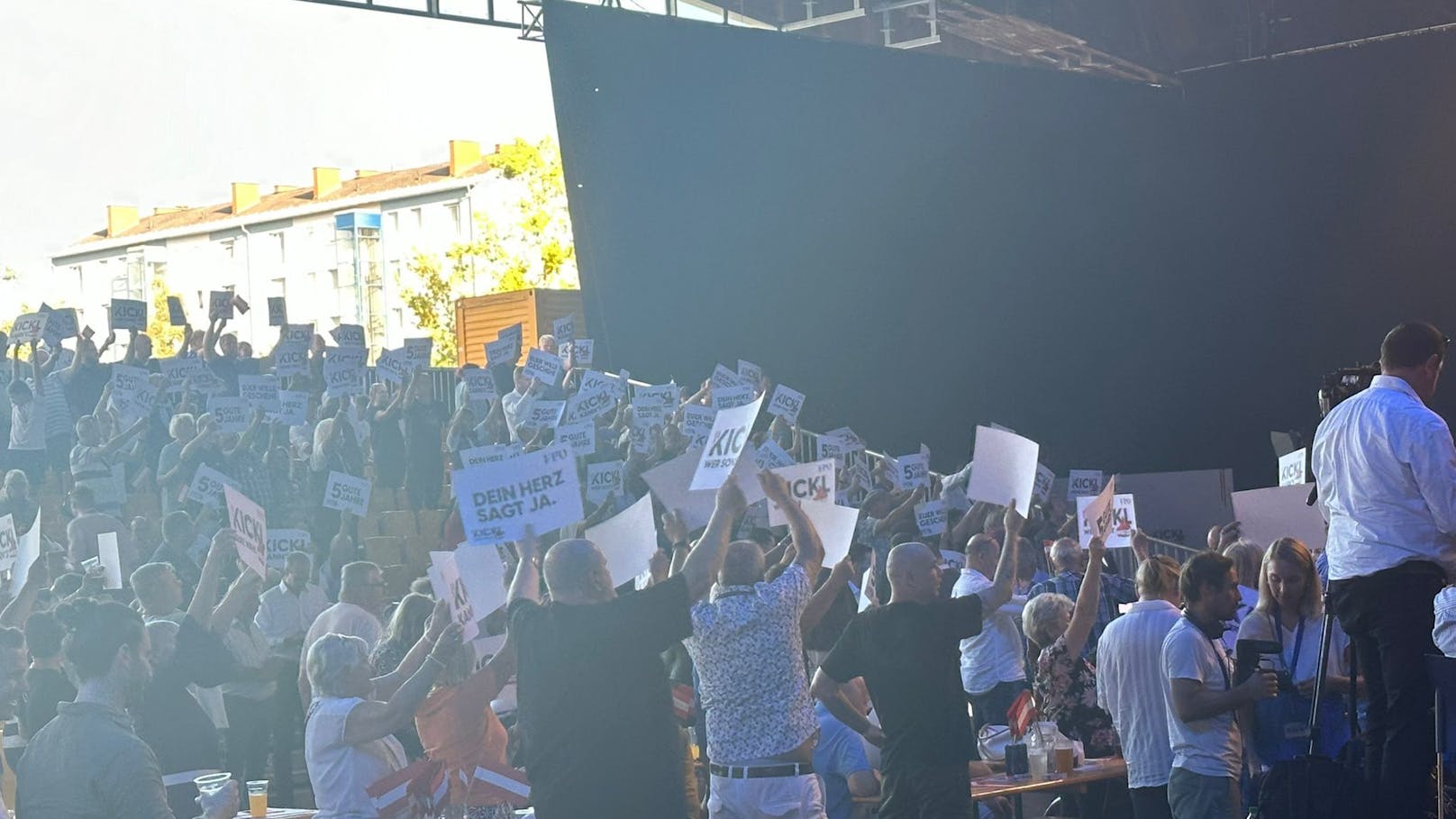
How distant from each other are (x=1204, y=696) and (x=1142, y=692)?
52 cm

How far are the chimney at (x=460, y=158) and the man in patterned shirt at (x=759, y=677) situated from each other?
244 ft

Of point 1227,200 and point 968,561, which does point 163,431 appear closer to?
point 968,561

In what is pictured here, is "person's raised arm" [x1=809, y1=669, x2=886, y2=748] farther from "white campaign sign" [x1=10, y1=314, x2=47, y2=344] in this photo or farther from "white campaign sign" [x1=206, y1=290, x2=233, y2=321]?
"white campaign sign" [x1=206, y1=290, x2=233, y2=321]

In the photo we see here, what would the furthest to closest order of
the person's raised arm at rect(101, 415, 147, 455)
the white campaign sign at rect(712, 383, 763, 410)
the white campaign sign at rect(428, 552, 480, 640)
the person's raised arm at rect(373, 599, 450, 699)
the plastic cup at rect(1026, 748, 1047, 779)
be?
the person's raised arm at rect(101, 415, 147, 455) < the white campaign sign at rect(712, 383, 763, 410) < the plastic cup at rect(1026, 748, 1047, 779) < the white campaign sign at rect(428, 552, 480, 640) < the person's raised arm at rect(373, 599, 450, 699)

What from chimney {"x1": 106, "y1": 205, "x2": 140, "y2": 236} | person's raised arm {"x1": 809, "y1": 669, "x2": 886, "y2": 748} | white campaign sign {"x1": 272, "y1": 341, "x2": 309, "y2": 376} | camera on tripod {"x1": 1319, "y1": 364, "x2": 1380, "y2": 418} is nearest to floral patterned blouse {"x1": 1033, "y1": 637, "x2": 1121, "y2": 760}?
person's raised arm {"x1": 809, "y1": 669, "x2": 886, "y2": 748}

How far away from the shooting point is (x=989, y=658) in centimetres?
929

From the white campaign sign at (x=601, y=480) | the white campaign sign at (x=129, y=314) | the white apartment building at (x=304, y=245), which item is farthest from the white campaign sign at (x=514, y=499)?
the white apartment building at (x=304, y=245)

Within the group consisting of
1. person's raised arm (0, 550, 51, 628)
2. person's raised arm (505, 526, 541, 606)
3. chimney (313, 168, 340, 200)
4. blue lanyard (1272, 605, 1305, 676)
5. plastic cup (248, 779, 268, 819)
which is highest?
chimney (313, 168, 340, 200)

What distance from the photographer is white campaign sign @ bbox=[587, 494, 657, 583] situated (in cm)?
646

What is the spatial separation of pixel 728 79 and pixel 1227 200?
250 inches

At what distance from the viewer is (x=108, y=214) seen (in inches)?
3981

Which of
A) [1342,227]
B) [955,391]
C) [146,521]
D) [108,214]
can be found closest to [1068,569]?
[146,521]

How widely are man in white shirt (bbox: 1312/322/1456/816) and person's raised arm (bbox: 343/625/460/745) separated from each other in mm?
2960

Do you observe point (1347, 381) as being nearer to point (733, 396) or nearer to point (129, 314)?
point (733, 396)
